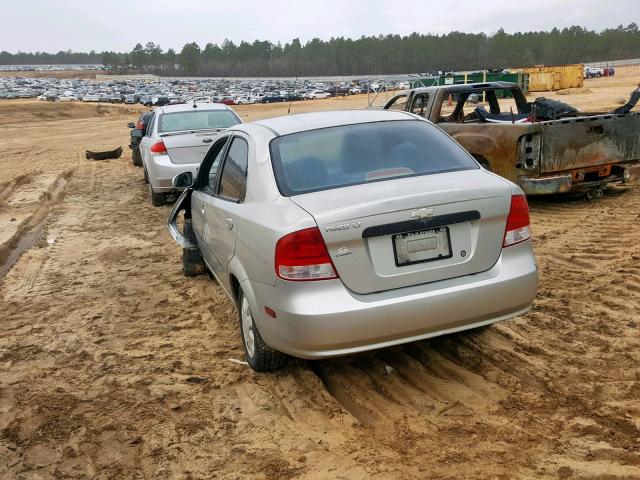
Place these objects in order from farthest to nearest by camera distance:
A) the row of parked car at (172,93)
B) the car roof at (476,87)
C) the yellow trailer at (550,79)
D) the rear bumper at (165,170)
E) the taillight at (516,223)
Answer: the row of parked car at (172,93) < the yellow trailer at (550,79) < the rear bumper at (165,170) < the car roof at (476,87) < the taillight at (516,223)

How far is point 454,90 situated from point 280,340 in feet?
21.8

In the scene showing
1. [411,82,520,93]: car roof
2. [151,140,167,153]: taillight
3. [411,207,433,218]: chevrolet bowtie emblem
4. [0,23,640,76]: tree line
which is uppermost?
[0,23,640,76]: tree line

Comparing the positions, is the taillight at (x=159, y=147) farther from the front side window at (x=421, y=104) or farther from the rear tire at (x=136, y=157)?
the rear tire at (x=136, y=157)

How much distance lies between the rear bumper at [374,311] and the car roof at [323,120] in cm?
130

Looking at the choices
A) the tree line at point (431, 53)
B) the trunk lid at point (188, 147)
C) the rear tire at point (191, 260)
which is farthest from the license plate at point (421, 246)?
the tree line at point (431, 53)

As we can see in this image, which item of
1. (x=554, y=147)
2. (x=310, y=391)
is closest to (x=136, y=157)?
(x=554, y=147)

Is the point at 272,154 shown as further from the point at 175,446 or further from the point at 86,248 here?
the point at 86,248

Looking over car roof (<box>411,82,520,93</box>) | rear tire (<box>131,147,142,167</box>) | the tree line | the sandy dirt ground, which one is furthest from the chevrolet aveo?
the tree line

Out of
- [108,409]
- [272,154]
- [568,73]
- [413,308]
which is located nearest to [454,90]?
[272,154]

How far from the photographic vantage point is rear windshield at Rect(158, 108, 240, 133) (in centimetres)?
1121

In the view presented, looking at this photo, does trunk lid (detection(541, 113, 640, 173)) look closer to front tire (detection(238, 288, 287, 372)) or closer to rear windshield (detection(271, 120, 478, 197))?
rear windshield (detection(271, 120, 478, 197))

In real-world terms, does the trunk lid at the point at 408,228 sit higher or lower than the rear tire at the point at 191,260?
higher

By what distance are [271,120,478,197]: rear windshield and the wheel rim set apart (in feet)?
2.84

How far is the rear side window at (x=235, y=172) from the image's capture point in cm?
456
